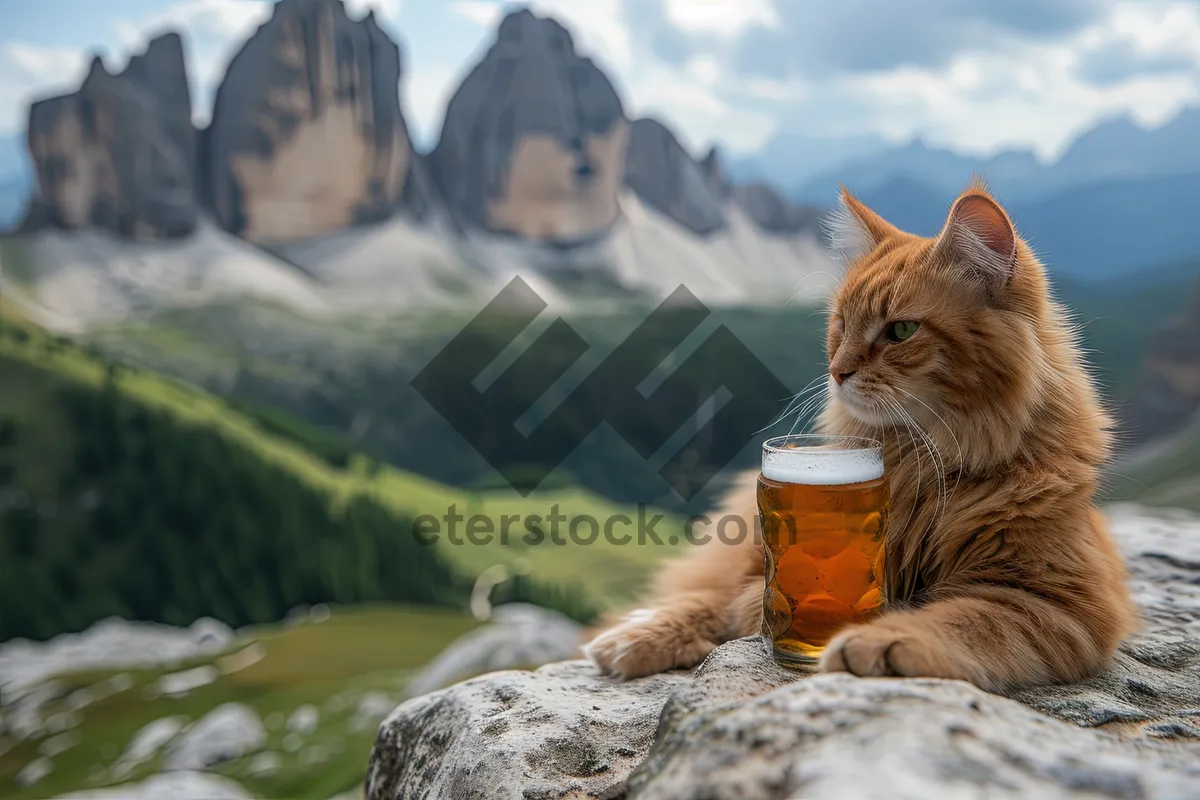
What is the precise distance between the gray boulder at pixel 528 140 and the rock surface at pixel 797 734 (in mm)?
14612

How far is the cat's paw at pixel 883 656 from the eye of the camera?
1.22 meters

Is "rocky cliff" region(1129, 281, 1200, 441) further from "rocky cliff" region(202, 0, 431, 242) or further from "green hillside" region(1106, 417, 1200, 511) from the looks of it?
"rocky cliff" region(202, 0, 431, 242)

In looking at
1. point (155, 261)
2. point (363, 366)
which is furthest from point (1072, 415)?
point (155, 261)

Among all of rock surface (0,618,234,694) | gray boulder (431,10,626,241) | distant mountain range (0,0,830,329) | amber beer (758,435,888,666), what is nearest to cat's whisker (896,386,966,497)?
amber beer (758,435,888,666)

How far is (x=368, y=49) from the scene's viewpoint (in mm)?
14578

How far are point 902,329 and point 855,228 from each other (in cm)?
49

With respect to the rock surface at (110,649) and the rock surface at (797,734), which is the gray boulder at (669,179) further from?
the rock surface at (797,734)

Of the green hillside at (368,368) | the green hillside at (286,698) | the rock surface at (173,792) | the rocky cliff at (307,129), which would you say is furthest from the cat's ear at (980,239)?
the rocky cliff at (307,129)

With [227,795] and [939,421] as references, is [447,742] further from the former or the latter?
[227,795]

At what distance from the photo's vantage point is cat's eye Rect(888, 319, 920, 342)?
5.32 ft

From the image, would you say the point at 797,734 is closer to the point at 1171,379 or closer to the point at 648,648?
the point at 648,648

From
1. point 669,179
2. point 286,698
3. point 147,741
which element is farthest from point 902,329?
point 669,179

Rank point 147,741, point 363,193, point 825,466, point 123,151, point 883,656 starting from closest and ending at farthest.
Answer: point 883,656 < point 825,466 < point 147,741 < point 123,151 < point 363,193

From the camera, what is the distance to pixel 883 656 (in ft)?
4.03
